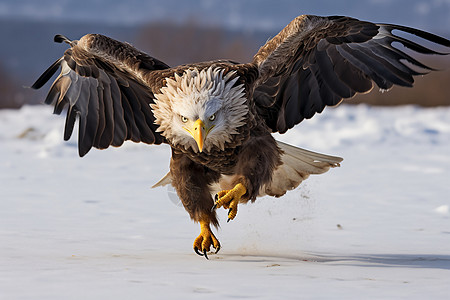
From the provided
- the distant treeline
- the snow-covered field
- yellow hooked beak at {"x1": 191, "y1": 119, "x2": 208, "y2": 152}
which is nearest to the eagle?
yellow hooked beak at {"x1": 191, "y1": 119, "x2": 208, "y2": 152}

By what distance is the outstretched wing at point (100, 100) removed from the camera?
225 inches

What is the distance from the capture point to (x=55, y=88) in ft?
20.0

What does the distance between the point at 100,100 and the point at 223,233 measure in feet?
4.50

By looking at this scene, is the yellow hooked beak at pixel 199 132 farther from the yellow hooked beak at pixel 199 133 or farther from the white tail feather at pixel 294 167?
the white tail feather at pixel 294 167

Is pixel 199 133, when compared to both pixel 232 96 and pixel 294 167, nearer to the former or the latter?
pixel 232 96

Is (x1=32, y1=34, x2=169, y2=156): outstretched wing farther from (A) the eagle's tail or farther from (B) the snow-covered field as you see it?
(A) the eagle's tail

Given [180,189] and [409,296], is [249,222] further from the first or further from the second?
[409,296]

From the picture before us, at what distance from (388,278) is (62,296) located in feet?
5.56

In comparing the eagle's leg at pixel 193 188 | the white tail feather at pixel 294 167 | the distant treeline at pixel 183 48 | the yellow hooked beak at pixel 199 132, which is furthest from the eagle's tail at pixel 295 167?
the distant treeline at pixel 183 48

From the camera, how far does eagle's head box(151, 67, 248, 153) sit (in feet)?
15.0

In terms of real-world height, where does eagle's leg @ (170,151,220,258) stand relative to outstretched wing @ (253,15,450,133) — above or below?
below

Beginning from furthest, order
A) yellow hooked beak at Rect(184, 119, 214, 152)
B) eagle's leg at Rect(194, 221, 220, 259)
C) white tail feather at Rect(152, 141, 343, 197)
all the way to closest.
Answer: white tail feather at Rect(152, 141, 343, 197), eagle's leg at Rect(194, 221, 220, 259), yellow hooked beak at Rect(184, 119, 214, 152)

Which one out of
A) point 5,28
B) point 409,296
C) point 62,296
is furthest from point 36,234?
point 5,28

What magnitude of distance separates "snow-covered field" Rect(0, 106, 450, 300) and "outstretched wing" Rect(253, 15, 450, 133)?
93cm
